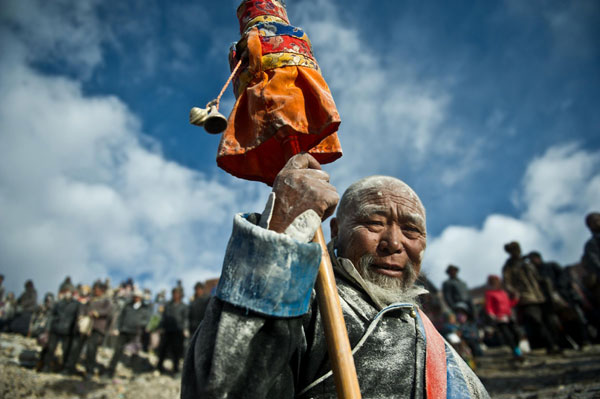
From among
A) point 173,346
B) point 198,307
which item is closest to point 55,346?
point 173,346

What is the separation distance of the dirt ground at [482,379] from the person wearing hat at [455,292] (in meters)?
1.31

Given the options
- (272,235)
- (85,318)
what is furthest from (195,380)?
(85,318)

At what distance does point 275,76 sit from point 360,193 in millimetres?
822

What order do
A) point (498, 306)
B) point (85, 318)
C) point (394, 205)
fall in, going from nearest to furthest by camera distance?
point (394, 205) → point (498, 306) → point (85, 318)

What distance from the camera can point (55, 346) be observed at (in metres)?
9.48

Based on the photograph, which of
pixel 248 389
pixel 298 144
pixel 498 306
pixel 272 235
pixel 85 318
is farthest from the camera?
pixel 85 318

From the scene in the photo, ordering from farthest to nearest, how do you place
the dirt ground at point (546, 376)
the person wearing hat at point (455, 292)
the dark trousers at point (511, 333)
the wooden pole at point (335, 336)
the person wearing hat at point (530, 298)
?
the person wearing hat at point (455, 292), the dark trousers at point (511, 333), the person wearing hat at point (530, 298), the dirt ground at point (546, 376), the wooden pole at point (335, 336)

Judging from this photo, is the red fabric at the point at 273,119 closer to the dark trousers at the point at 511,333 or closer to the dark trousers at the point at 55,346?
the dark trousers at the point at 511,333

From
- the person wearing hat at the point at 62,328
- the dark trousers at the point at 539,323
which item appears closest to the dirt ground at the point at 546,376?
the dark trousers at the point at 539,323

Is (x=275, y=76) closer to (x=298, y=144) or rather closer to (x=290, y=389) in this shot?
(x=298, y=144)

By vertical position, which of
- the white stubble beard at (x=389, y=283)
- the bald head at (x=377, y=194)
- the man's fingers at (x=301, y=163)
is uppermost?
the bald head at (x=377, y=194)

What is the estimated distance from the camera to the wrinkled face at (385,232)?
70.9 inches

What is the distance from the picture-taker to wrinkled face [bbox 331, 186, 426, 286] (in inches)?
70.9

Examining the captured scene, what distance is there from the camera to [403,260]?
1.83m
